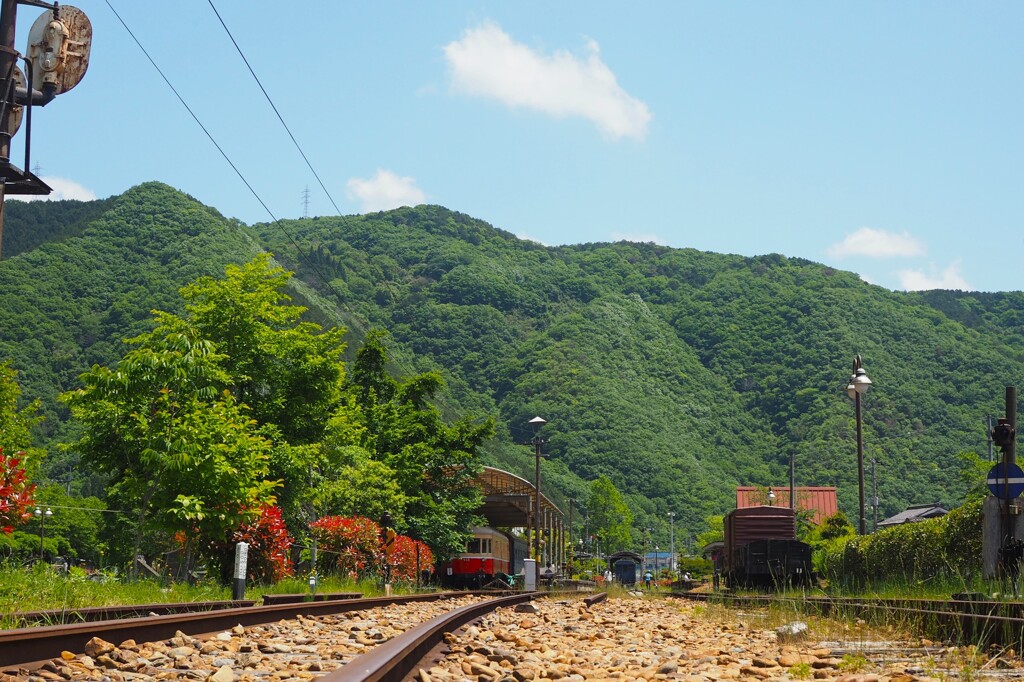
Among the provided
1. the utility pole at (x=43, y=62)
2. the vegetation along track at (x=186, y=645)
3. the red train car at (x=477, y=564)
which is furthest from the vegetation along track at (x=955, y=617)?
the red train car at (x=477, y=564)

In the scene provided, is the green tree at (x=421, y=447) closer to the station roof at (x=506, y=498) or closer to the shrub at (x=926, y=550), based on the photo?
the station roof at (x=506, y=498)

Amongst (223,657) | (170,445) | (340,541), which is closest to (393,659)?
(223,657)

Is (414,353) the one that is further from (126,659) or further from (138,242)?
(126,659)

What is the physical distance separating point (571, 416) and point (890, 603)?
14880cm

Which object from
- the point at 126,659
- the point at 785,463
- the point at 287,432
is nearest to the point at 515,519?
the point at 287,432

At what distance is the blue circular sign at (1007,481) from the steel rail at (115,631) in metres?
9.11

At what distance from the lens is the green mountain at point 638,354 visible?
130000 millimetres

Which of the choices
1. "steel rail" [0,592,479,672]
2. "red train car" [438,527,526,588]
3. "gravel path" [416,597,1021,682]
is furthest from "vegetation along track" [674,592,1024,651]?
"red train car" [438,527,526,588]

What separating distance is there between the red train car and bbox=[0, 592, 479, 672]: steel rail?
37.7 meters

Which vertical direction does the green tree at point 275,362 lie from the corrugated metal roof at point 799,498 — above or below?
above

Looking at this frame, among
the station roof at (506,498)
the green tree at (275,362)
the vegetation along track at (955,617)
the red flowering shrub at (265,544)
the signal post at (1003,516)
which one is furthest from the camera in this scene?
the station roof at (506,498)

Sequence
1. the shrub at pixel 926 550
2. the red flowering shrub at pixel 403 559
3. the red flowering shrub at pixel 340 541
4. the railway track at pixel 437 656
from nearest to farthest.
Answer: the railway track at pixel 437 656 → the shrub at pixel 926 550 → the red flowering shrub at pixel 340 541 → the red flowering shrub at pixel 403 559

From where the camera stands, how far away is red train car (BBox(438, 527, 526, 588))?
49781 mm

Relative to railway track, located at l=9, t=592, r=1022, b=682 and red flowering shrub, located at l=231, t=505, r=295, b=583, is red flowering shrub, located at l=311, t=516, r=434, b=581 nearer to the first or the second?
red flowering shrub, located at l=231, t=505, r=295, b=583
